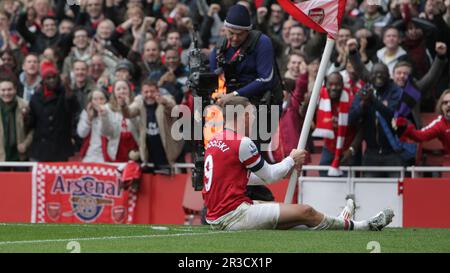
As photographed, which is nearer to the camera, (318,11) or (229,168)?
(229,168)

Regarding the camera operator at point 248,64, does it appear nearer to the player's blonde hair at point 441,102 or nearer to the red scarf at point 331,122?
the red scarf at point 331,122

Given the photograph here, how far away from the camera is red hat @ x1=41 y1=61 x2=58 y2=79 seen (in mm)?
20625

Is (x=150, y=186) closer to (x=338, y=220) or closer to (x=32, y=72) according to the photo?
(x=32, y=72)

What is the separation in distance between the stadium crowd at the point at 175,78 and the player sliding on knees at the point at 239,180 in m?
3.21

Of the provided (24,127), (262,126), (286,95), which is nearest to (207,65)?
(262,126)

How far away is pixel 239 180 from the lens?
13.4 metres

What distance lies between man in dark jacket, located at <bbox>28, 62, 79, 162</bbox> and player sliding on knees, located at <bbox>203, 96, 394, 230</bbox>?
7.56 m

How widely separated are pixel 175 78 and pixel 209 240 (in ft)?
27.2

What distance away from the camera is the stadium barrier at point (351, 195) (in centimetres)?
1808

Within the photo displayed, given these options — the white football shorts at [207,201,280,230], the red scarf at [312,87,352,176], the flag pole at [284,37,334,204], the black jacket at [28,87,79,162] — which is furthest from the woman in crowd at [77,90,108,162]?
the white football shorts at [207,201,280,230]

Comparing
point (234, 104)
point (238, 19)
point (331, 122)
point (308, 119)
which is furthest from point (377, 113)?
point (234, 104)

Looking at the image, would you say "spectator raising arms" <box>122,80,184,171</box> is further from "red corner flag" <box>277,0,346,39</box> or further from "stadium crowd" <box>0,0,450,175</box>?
"red corner flag" <box>277,0,346,39</box>

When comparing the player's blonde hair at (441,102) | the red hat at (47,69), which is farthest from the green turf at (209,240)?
the red hat at (47,69)

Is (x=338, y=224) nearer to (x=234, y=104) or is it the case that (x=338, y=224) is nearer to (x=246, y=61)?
(x=234, y=104)
